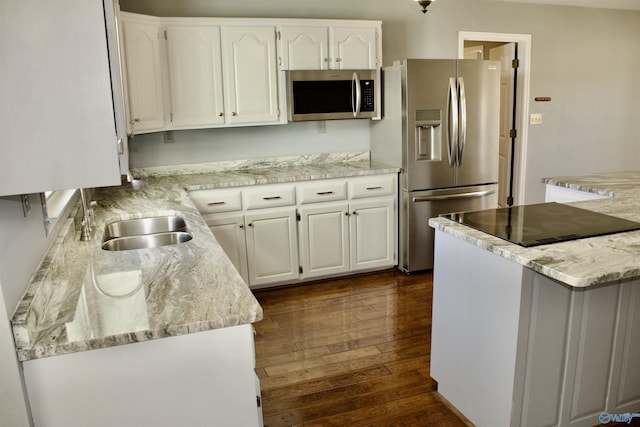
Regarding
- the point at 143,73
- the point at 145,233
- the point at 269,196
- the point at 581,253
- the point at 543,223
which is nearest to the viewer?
the point at 581,253

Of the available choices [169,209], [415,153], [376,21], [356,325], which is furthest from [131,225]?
[376,21]

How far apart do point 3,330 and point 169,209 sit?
164 centimetres

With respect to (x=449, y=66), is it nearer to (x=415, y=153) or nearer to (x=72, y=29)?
(x=415, y=153)

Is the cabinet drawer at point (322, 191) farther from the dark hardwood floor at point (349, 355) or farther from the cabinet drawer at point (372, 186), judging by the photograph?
the dark hardwood floor at point (349, 355)

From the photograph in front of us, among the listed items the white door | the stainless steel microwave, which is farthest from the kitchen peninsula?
the white door

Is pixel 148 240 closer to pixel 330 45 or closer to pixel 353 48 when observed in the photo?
pixel 330 45

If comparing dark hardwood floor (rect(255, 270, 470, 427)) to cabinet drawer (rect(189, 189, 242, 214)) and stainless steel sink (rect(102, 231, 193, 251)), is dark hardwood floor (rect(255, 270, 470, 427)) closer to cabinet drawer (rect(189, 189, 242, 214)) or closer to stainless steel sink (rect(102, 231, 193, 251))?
cabinet drawer (rect(189, 189, 242, 214))

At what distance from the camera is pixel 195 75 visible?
369 cm

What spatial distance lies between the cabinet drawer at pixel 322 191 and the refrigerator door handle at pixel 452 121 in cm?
92

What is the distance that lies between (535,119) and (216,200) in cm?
362

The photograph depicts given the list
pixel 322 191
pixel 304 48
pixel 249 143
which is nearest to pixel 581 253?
pixel 322 191

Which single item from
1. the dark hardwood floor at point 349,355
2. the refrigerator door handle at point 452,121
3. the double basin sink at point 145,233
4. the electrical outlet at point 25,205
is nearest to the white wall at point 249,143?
the refrigerator door handle at point 452,121

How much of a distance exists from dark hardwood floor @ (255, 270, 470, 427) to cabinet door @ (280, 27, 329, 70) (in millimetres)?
1752

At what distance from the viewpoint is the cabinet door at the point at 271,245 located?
12.5ft
